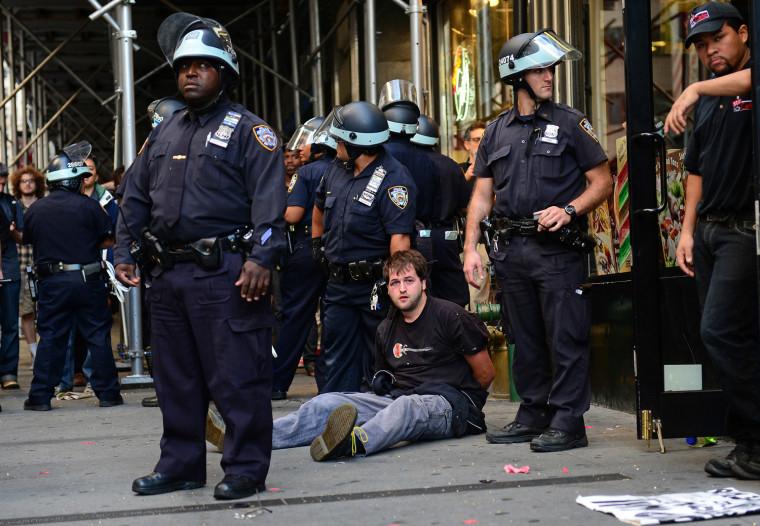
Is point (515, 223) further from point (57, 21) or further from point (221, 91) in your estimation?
point (57, 21)

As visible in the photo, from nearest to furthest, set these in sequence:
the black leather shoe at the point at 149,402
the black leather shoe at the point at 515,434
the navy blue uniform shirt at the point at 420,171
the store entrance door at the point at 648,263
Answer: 1. the store entrance door at the point at 648,263
2. the black leather shoe at the point at 515,434
3. the navy blue uniform shirt at the point at 420,171
4. the black leather shoe at the point at 149,402

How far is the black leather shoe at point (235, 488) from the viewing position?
183 inches

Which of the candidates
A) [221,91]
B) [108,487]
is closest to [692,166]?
[221,91]

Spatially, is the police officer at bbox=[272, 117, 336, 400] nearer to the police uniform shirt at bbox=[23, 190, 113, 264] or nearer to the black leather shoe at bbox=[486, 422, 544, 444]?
the police uniform shirt at bbox=[23, 190, 113, 264]

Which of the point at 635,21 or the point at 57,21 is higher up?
the point at 57,21

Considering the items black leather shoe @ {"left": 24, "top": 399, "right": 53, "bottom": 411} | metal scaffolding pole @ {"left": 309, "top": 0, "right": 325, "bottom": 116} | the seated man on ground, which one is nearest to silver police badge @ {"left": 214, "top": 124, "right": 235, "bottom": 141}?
the seated man on ground

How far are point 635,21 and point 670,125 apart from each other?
106 cm

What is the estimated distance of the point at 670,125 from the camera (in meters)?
4.70

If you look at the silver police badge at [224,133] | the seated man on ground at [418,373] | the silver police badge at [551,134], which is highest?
the silver police badge at [551,134]

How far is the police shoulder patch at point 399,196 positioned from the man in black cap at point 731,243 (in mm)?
2268

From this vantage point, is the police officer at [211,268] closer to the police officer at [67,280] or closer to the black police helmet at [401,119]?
the black police helmet at [401,119]

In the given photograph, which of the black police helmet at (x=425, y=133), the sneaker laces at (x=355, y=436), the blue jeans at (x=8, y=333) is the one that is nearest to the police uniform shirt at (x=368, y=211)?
the black police helmet at (x=425, y=133)

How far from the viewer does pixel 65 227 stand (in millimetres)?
8938

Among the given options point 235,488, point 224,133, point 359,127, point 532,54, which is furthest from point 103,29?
point 235,488
